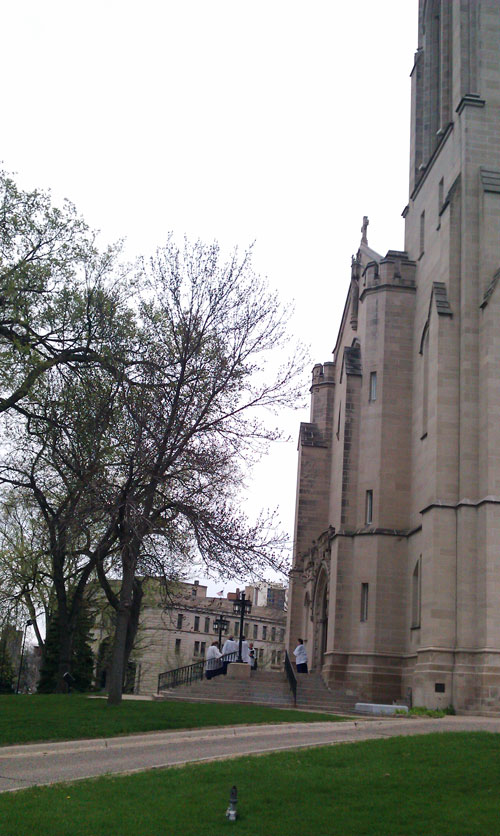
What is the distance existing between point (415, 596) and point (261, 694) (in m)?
6.18

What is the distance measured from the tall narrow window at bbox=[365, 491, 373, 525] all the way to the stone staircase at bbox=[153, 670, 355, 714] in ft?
20.1

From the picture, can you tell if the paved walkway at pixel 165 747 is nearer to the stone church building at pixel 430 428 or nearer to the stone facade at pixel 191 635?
the stone church building at pixel 430 428

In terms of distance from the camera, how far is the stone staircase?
89.6 feet

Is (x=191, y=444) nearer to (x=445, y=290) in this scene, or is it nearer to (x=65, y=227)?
(x=65, y=227)

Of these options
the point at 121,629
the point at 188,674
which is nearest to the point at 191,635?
the point at 188,674

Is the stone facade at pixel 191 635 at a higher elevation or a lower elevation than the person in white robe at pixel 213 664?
higher

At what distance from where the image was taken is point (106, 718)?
60.2ft

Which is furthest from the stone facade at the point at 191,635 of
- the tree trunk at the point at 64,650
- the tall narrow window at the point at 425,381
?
the tall narrow window at the point at 425,381

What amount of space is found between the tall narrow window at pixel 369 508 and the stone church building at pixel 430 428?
5cm

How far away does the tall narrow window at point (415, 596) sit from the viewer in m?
29.5

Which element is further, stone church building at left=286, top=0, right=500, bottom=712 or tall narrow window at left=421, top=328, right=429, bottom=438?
tall narrow window at left=421, top=328, right=429, bottom=438

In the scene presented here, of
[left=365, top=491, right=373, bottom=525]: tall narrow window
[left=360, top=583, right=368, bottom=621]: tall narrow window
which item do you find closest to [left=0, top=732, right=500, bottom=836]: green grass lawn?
[left=360, top=583, right=368, bottom=621]: tall narrow window

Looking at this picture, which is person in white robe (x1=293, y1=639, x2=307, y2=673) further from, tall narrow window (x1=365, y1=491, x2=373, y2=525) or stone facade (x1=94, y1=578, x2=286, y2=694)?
stone facade (x1=94, y1=578, x2=286, y2=694)

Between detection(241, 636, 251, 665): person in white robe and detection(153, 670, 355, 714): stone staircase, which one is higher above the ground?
detection(241, 636, 251, 665): person in white robe
